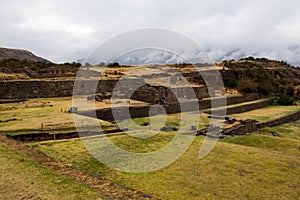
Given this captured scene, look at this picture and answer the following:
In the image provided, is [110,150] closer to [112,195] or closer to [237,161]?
[112,195]

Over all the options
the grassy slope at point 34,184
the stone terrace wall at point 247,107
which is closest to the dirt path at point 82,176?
the grassy slope at point 34,184

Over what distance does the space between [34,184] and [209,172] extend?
5.06 m

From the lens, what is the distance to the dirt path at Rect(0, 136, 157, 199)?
6707 mm

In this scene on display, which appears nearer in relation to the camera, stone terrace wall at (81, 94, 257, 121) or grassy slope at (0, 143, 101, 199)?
grassy slope at (0, 143, 101, 199)

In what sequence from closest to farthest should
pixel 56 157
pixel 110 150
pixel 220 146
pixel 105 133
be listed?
1. pixel 56 157
2. pixel 110 150
3. pixel 220 146
4. pixel 105 133

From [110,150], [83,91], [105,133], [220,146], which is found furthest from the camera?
[83,91]

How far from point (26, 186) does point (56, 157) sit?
2475mm

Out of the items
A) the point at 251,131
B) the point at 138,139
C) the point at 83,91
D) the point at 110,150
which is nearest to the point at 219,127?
the point at 251,131

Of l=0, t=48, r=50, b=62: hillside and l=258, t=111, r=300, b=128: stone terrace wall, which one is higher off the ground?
l=0, t=48, r=50, b=62: hillside

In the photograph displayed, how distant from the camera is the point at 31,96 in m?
25.0

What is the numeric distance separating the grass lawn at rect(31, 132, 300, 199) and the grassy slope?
4.05 ft

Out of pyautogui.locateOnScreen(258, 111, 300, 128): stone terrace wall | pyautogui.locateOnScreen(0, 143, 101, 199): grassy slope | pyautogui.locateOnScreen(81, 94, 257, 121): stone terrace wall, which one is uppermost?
pyautogui.locateOnScreen(81, 94, 257, 121): stone terrace wall

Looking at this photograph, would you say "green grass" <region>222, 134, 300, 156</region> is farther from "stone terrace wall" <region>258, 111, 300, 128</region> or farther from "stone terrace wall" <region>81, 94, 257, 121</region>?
"stone terrace wall" <region>81, 94, 257, 121</region>

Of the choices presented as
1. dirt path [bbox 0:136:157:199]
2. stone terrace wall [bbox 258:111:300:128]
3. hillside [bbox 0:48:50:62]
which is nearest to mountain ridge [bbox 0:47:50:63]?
hillside [bbox 0:48:50:62]
